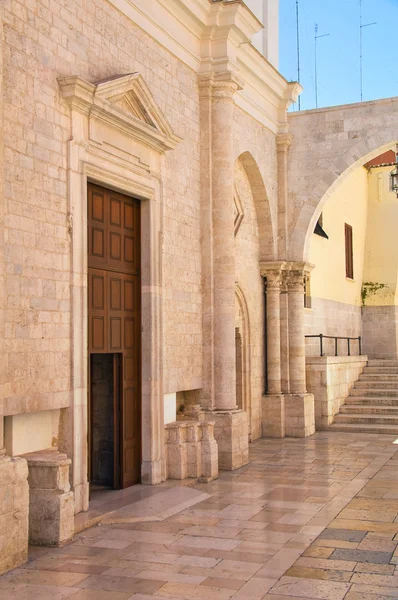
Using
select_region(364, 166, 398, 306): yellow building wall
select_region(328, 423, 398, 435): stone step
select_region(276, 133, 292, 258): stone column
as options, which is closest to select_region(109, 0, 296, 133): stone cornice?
select_region(276, 133, 292, 258): stone column

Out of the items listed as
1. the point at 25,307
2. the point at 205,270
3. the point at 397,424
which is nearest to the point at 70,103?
the point at 25,307

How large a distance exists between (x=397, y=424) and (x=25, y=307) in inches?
397

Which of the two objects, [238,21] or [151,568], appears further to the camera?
[238,21]

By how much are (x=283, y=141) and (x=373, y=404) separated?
5.89 metres

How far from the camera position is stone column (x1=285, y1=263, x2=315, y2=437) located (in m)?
14.5

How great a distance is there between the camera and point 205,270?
11.2 meters

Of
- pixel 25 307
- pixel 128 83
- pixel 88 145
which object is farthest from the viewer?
pixel 128 83

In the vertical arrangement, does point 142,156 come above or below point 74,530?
above

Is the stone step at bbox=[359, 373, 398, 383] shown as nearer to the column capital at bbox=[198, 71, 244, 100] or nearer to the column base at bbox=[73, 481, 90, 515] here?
the column capital at bbox=[198, 71, 244, 100]

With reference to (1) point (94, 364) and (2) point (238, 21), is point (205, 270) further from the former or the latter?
(2) point (238, 21)

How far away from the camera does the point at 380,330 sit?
73.9ft

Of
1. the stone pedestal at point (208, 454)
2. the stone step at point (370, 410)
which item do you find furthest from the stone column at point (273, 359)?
the stone pedestal at point (208, 454)

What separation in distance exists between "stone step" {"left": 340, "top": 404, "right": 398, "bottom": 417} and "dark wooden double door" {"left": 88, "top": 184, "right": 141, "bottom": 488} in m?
7.73

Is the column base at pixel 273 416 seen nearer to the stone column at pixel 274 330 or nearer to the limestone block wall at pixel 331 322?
the stone column at pixel 274 330
